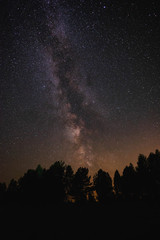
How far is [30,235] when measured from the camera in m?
8.96

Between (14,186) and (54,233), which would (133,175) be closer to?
(54,233)

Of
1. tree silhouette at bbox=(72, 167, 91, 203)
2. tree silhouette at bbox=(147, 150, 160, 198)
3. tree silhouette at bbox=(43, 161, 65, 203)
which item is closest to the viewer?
tree silhouette at bbox=(43, 161, 65, 203)

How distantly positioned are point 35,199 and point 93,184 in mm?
14721

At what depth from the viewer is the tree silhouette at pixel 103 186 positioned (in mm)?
29612

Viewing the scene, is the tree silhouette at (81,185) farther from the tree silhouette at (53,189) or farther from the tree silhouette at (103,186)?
the tree silhouette at (53,189)

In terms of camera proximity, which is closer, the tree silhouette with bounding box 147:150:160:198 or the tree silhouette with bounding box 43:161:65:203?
the tree silhouette with bounding box 43:161:65:203

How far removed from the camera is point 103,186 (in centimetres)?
3100

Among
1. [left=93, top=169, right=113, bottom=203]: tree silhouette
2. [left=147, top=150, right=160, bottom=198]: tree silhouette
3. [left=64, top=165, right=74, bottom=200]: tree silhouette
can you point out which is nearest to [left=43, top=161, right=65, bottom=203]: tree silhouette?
[left=64, top=165, right=74, bottom=200]: tree silhouette

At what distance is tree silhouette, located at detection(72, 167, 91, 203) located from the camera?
1124 inches

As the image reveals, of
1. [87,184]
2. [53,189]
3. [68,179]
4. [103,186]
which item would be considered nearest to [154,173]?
[103,186]

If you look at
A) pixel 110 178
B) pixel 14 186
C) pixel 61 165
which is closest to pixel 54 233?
pixel 61 165

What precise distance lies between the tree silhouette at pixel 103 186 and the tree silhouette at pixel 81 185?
2.50 metres

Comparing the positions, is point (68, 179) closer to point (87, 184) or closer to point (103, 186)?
point (87, 184)

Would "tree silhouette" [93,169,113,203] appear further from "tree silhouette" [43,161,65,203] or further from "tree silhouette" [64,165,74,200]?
"tree silhouette" [43,161,65,203]
